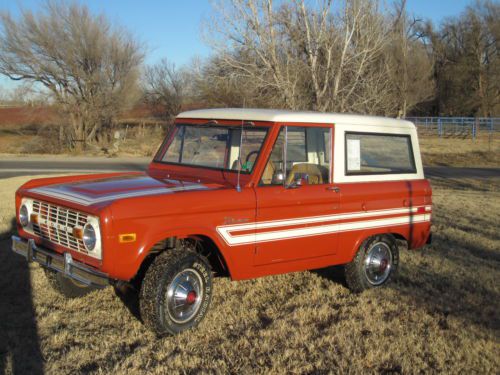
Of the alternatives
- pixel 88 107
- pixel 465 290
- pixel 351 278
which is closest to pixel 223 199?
pixel 351 278

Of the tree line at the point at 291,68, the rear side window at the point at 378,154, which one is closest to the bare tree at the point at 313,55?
the tree line at the point at 291,68

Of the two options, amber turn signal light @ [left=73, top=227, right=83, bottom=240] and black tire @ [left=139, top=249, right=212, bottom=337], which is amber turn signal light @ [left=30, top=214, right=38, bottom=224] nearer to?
amber turn signal light @ [left=73, top=227, right=83, bottom=240]

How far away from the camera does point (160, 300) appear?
14.3 ft

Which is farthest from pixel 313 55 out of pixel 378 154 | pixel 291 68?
pixel 378 154

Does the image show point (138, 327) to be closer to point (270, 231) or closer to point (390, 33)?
point (270, 231)

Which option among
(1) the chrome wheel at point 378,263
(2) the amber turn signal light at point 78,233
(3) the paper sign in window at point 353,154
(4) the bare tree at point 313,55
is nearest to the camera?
(2) the amber turn signal light at point 78,233

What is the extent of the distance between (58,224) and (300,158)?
2.42 meters

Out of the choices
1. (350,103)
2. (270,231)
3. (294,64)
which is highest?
(294,64)

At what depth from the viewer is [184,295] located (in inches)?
179

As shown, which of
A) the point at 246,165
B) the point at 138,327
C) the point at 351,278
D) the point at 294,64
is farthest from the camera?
the point at 294,64

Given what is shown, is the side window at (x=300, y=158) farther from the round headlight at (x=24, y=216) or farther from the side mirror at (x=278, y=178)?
the round headlight at (x=24, y=216)

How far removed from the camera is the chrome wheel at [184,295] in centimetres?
447

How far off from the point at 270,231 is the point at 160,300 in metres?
1.20

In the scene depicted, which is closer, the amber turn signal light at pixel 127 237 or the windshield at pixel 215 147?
the amber turn signal light at pixel 127 237
